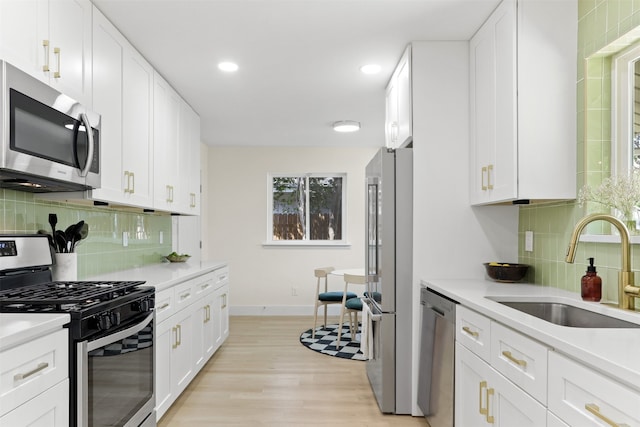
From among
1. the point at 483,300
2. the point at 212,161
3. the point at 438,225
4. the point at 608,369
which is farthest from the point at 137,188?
the point at 212,161

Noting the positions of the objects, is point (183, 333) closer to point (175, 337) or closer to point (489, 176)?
point (175, 337)

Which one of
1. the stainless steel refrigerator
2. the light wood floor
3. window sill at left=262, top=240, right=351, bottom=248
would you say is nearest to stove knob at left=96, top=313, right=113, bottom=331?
the light wood floor

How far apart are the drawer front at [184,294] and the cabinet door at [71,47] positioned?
1.29 m

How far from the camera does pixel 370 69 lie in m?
3.28

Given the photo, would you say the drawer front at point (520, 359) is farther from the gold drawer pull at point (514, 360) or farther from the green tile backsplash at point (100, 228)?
the green tile backsplash at point (100, 228)

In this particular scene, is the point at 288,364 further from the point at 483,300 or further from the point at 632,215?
the point at 632,215

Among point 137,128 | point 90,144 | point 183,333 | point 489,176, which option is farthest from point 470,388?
point 137,128

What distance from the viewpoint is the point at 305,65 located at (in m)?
3.21

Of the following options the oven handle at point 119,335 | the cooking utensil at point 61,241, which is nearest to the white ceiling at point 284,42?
the cooking utensil at point 61,241

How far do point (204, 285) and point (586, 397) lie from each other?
294cm

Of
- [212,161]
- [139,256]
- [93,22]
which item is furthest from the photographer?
[212,161]

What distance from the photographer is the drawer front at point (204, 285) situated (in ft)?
11.2

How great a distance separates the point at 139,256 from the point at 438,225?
2475 millimetres

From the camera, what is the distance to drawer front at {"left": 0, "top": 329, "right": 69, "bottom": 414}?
1.23 m
